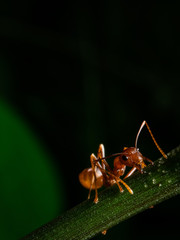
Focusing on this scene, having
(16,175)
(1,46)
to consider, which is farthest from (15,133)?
(1,46)

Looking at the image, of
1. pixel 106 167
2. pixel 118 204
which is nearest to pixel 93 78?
pixel 106 167

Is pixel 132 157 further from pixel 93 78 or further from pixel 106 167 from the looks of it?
pixel 93 78

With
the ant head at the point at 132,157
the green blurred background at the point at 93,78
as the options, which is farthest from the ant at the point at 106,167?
the green blurred background at the point at 93,78

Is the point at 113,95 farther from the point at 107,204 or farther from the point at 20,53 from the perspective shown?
the point at 107,204

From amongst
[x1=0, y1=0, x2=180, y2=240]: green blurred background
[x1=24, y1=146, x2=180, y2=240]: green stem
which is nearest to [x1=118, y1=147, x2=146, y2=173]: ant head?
[x1=24, y1=146, x2=180, y2=240]: green stem

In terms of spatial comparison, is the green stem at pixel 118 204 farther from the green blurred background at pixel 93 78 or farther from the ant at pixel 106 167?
the green blurred background at pixel 93 78

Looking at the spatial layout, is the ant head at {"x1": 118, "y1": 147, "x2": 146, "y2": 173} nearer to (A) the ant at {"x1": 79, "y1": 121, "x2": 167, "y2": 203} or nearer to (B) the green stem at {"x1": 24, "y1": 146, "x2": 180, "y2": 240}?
(A) the ant at {"x1": 79, "y1": 121, "x2": 167, "y2": 203}

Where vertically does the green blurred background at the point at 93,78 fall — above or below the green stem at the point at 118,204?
above
